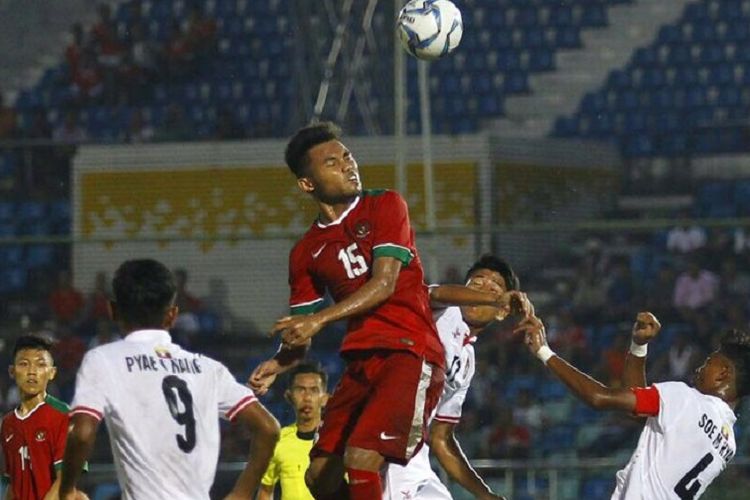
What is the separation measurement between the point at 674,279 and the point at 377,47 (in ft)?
13.0

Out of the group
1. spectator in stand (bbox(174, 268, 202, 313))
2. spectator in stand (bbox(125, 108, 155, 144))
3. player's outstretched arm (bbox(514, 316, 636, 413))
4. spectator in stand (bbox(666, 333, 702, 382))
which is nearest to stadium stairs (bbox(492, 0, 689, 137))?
spectator in stand (bbox(125, 108, 155, 144))

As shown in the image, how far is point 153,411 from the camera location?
5527mm

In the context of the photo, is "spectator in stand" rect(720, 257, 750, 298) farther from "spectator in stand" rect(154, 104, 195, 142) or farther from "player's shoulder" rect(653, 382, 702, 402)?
"player's shoulder" rect(653, 382, 702, 402)

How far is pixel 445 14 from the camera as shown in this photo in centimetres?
1011

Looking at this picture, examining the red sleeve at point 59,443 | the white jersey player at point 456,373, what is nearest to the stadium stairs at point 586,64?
the white jersey player at point 456,373

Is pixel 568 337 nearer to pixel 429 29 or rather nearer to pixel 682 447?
pixel 429 29

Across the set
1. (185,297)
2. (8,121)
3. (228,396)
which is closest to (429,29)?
(185,297)

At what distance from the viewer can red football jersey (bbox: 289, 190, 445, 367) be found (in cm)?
686

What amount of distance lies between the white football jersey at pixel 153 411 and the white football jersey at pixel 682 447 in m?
2.39

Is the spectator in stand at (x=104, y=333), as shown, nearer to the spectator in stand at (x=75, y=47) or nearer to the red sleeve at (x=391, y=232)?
the spectator in stand at (x=75, y=47)

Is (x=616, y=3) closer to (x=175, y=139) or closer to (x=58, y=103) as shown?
(x=175, y=139)

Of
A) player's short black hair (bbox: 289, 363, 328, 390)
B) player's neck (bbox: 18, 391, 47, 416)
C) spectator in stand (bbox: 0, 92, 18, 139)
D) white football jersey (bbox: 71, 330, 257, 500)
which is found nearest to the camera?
white football jersey (bbox: 71, 330, 257, 500)

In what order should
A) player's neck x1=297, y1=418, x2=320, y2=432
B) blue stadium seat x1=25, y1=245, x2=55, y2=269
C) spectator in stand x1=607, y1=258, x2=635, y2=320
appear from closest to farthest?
player's neck x1=297, y1=418, x2=320, y2=432 < spectator in stand x1=607, y1=258, x2=635, y2=320 < blue stadium seat x1=25, y1=245, x2=55, y2=269

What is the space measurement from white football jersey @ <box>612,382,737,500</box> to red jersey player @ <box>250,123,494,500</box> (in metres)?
0.98
